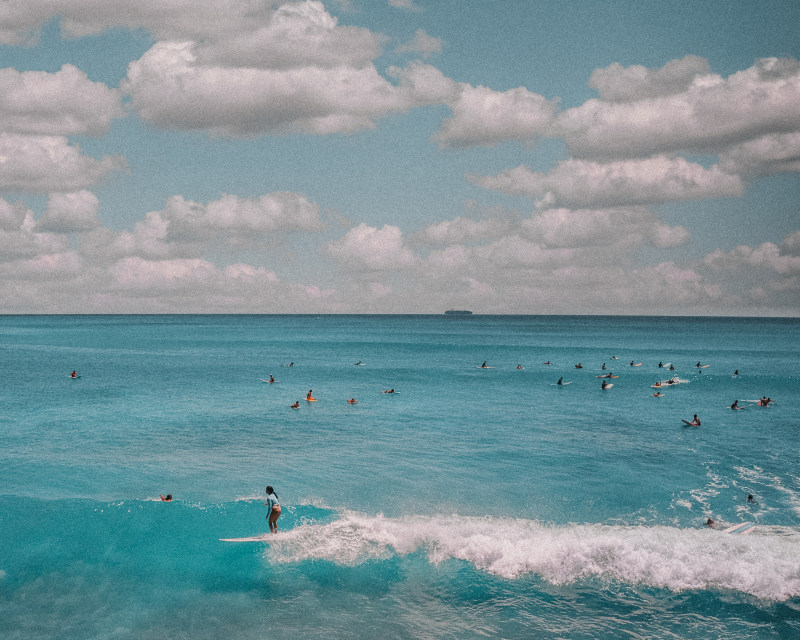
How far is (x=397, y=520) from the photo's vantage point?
26.4 metres

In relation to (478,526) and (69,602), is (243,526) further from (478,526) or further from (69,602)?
(478,526)

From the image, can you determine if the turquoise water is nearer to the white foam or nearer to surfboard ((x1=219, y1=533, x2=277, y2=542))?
the white foam

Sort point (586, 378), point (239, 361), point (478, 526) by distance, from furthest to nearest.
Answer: point (239, 361), point (586, 378), point (478, 526)

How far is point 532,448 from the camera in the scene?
39781mm

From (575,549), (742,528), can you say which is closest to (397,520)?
(575,549)

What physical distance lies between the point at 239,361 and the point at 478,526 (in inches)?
3337

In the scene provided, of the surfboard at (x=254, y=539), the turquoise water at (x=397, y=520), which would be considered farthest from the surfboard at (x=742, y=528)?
the surfboard at (x=254, y=539)

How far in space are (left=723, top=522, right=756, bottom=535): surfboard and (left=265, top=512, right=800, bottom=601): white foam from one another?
434 mm

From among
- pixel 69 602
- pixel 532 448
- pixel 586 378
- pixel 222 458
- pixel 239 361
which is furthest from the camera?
pixel 239 361

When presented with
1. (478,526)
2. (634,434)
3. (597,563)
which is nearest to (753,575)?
(597,563)

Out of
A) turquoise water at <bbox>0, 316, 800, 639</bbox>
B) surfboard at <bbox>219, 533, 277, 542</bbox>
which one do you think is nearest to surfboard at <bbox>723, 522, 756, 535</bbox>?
turquoise water at <bbox>0, 316, 800, 639</bbox>

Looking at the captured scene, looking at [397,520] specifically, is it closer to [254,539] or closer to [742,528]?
[254,539]

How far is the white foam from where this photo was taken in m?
21.5

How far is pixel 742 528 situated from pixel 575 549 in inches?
346
